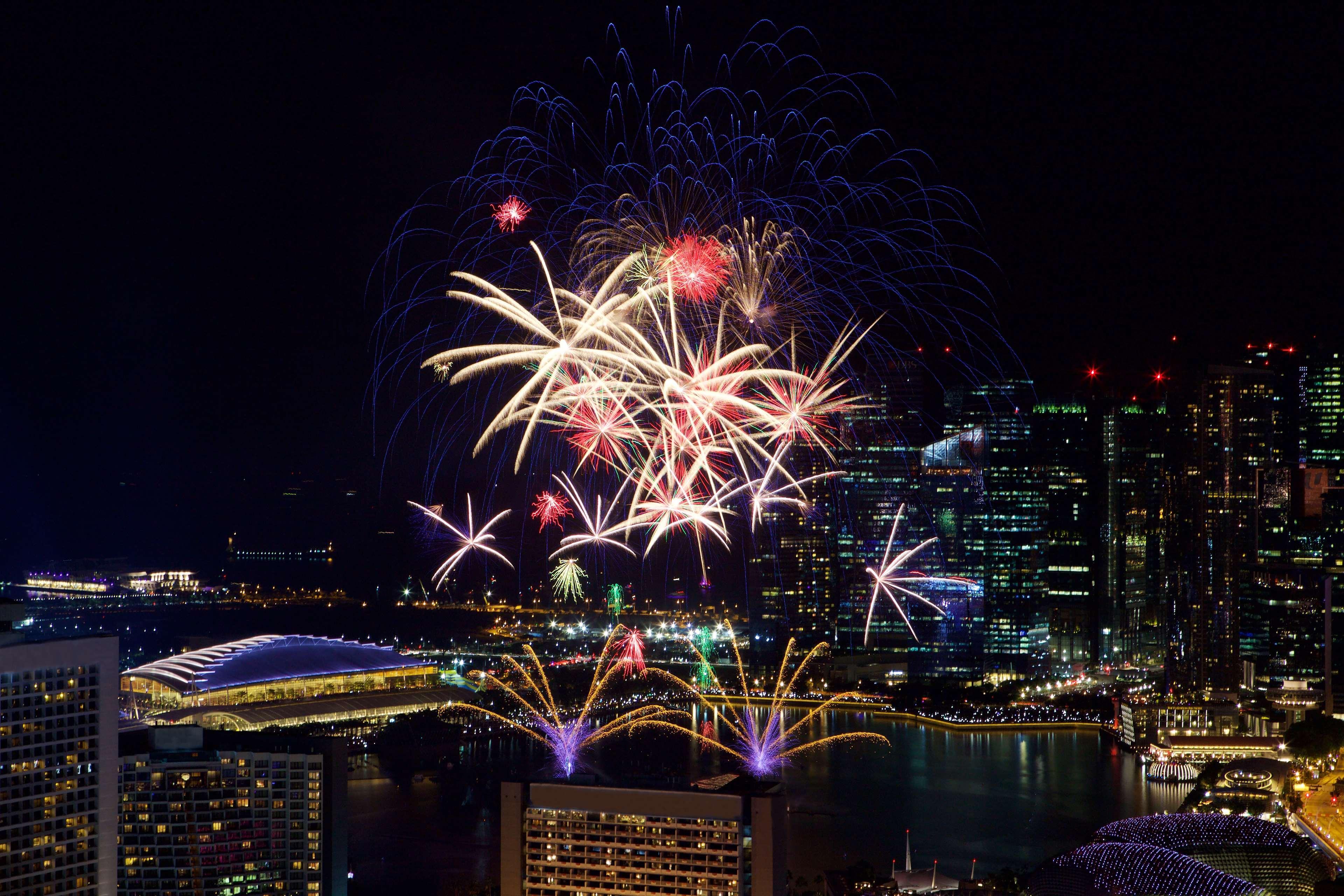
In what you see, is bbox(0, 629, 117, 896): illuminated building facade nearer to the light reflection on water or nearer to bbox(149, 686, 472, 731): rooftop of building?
the light reflection on water

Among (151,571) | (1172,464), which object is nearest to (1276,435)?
(1172,464)

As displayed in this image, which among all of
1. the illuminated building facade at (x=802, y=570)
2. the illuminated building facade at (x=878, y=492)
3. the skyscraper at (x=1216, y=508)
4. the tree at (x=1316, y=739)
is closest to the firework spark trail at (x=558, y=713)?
the illuminated building facade at (x=802, y=570)

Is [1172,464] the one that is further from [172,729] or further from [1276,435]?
[172,729]

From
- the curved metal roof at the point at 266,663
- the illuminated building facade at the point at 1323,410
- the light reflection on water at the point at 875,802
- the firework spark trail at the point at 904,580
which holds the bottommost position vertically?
the light reflection on water at the point at 875,802

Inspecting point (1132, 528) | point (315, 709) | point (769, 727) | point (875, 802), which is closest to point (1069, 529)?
point (1132, 528)

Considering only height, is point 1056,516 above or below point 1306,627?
above

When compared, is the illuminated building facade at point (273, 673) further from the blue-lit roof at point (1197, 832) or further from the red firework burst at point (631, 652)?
the blue-lit roof at point (1197, 832)

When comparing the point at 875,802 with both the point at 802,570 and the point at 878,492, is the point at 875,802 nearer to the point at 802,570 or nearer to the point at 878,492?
the point at 878,492
